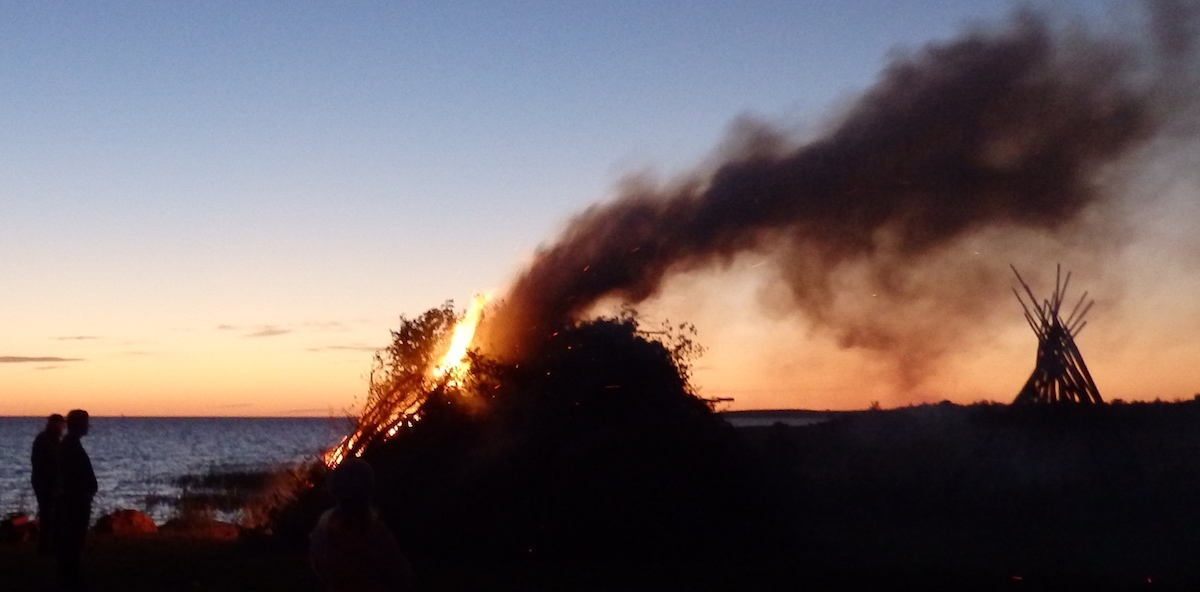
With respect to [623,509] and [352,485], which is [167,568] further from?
[352,485]

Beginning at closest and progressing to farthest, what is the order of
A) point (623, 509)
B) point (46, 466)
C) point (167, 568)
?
point (46, 466) < point (167, 568) < point (623, 509)

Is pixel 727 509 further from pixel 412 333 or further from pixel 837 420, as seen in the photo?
pixel 837 420

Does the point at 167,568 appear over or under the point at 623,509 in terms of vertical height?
under

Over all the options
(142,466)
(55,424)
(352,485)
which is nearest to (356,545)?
(352,485)

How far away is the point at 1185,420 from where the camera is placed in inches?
981

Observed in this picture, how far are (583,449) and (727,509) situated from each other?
2.44 meters


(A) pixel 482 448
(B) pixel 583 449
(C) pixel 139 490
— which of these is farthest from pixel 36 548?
(C) pixel 139 490

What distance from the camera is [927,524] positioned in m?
21.2

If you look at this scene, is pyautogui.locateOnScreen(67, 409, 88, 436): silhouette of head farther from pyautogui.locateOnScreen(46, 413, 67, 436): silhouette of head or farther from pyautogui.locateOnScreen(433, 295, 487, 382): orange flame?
A: pyautogui.locateOnScreen(433, 295, 487, 382): orange flame

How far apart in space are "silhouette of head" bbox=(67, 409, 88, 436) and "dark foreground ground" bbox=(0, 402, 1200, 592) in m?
2.31

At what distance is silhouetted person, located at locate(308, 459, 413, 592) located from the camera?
20.7 feet

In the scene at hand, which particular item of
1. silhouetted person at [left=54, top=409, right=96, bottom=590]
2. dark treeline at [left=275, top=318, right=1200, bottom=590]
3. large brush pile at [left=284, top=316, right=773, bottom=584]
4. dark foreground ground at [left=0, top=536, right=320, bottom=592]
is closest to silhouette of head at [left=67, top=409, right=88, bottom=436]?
silhouetted person at [left=54, top=409, right=96, bottom=590]

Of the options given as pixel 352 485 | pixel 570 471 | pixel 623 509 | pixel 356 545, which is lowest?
pixel 356 545

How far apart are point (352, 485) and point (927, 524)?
16.7 meters
